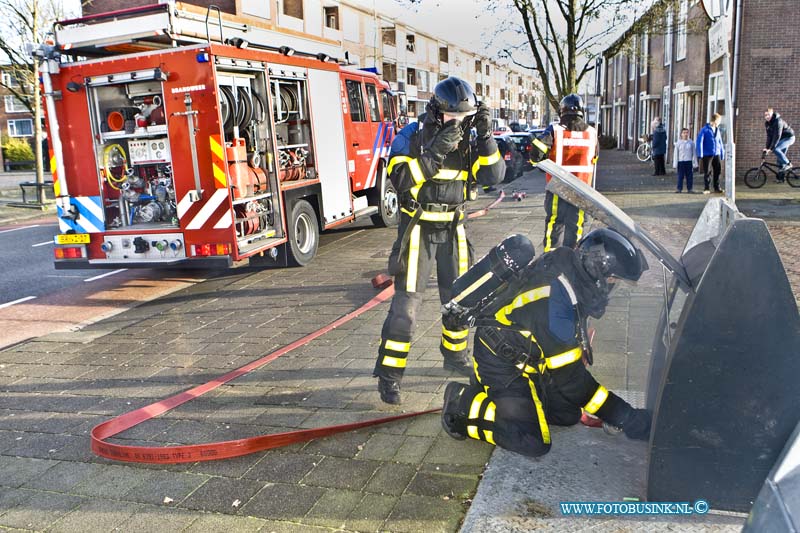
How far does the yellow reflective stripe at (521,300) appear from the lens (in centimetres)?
333

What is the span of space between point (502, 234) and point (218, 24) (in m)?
5.51

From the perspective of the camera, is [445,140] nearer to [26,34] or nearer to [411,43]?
[26,34]

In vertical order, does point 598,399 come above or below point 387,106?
below

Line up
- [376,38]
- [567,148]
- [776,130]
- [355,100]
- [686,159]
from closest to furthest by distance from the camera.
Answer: [567,148]
[355,100]
[686,159]
[776,130]
[376,38]

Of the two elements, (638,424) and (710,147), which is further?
(710,147)

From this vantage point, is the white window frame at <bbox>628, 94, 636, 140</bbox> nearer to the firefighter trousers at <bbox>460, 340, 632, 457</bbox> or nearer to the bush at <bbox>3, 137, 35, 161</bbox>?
the bush at <bbox>3, 137, 35, 161</bbox>

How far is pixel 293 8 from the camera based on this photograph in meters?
43.0

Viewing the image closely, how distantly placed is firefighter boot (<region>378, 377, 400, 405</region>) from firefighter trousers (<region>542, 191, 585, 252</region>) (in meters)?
2.85

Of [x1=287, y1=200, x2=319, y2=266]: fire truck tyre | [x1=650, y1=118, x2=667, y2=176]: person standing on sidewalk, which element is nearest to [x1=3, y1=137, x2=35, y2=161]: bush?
[x1=650, y1=118, x2=667, y2=176]: person standing on sidewalk

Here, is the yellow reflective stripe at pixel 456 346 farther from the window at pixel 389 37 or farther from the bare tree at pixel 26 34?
the window at pixel 389 37

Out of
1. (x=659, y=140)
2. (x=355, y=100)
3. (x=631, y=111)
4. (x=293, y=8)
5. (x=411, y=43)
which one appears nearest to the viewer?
(x=355, y=100)

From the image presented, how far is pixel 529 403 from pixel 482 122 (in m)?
1.86

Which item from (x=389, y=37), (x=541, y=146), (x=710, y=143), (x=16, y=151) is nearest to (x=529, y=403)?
(x=541, y=146)

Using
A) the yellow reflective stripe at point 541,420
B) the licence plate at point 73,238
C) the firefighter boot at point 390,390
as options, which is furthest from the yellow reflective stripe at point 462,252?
the licence plate at point 73,238
